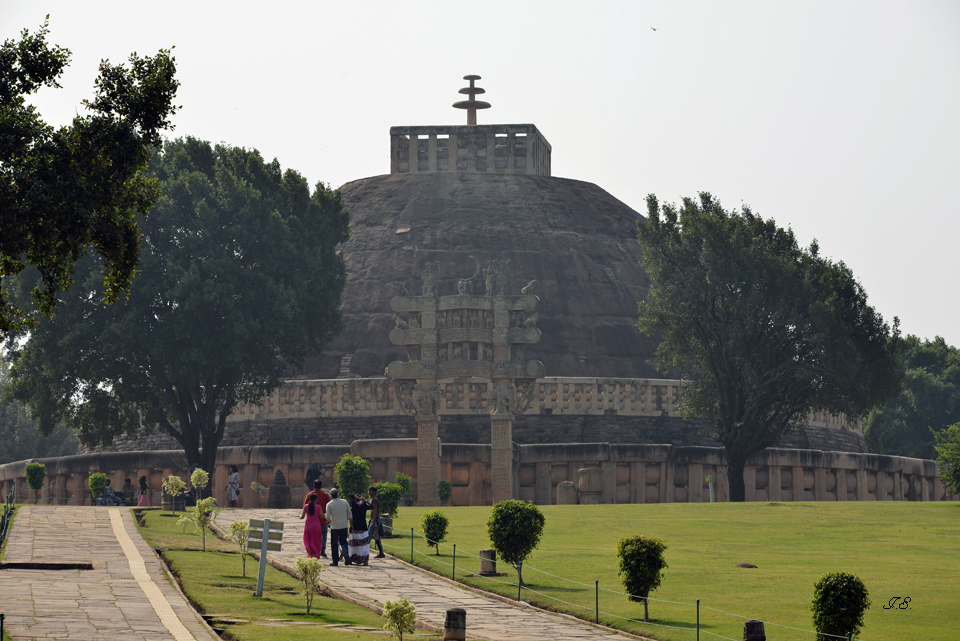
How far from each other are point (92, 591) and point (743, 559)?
9856 millimetres

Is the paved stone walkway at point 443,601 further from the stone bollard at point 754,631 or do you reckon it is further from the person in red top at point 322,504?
the stone bollard at point 754,631

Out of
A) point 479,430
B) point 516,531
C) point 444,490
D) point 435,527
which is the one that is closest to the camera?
point 516,531

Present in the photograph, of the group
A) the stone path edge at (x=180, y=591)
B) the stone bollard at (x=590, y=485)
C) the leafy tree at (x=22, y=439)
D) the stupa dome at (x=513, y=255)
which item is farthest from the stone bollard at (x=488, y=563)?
the leafy tree at (x=22, y=439)

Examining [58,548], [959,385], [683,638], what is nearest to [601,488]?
[58,548]

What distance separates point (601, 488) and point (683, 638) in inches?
765

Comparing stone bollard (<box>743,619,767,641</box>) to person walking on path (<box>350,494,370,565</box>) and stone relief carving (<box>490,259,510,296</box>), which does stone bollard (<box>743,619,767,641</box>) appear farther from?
stone relief carving (<box>490,259,510,296</box>)

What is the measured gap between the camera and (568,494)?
31828 mm

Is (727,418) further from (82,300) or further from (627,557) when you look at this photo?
(627,557)

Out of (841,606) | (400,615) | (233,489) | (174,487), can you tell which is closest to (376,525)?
(174,487)

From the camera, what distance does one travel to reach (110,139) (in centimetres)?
1343

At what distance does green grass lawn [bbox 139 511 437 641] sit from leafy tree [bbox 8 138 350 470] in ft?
41.9

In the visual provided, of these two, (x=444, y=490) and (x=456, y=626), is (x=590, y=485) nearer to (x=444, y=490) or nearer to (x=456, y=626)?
(x=444, y=490)

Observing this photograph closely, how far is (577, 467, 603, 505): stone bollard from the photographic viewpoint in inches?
1245

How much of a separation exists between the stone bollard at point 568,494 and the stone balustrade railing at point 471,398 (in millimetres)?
6239
